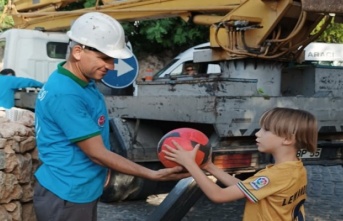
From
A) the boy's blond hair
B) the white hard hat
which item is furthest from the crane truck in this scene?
the white hard hat

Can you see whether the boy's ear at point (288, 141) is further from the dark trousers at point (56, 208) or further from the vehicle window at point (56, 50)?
the vehicle window at point (56, 50)

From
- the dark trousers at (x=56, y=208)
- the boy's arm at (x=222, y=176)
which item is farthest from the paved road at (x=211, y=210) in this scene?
the dark trousers at (x=56, y=208)

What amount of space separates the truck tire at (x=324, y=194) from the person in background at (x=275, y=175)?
12.9 feet

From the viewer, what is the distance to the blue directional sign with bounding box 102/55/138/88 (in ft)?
23.4

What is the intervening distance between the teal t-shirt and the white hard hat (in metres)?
0.18

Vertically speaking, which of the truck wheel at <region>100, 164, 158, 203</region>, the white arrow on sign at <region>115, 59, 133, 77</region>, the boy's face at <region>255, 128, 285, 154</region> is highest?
the boy's face at <region>255, 128, 285, 154</region>

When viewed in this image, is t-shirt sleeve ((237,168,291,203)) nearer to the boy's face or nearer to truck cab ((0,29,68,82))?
the boy's face

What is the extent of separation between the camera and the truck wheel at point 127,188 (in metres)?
6.71

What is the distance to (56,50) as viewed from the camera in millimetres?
10891

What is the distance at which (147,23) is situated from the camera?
52.2 feet

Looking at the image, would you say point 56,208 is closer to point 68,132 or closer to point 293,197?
point 68,132

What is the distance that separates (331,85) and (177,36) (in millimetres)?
9776

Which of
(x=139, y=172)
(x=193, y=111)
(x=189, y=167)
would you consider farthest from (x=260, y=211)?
(x=193, y=111)

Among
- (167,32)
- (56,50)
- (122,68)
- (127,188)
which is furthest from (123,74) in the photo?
(167,32)
